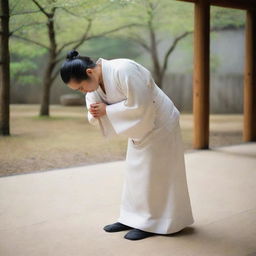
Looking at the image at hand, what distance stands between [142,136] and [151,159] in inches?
5.4

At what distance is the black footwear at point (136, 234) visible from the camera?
7.43 ft

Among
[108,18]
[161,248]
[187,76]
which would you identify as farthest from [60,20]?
[161,248]

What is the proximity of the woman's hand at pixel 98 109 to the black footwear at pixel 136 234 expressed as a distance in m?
0.69

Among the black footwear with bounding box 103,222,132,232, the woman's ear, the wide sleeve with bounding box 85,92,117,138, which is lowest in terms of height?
the black footwear with bounding box 103,222,132,232

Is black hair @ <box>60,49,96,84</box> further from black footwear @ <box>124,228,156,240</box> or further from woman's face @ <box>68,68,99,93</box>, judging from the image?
black footwear @ <box>124,228,156,240</box>

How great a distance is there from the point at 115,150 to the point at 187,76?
22.7ft

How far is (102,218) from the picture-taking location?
8.70 feet

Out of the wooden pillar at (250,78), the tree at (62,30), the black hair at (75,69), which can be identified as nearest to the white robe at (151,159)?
the black hair at (75,69)

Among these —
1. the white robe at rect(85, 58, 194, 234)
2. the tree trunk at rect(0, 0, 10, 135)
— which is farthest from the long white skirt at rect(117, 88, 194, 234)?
the tree trunk at rect(0, 0, 10, 135)

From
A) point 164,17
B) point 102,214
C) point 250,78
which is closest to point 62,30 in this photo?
point 164,17

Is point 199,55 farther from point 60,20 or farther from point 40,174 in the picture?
point 60,20

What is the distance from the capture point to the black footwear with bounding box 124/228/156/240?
7.43ft

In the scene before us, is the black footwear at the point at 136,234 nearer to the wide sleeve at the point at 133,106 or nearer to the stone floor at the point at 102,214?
the stone floor at the point at 102,214

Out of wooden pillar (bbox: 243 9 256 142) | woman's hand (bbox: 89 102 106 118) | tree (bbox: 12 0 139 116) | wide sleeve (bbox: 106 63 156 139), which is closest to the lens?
wide sleeve (bbox: 106 63 156 139)
